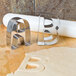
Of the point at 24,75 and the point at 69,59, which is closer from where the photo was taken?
the point at 24,75

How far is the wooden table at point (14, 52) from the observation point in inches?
28.1

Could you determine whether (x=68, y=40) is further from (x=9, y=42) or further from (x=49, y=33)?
(x=9, y=42)

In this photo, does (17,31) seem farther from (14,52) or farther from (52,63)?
(52,63)

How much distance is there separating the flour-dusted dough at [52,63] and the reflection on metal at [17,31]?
0.40ft

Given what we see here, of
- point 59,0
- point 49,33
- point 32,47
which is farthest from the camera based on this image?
point 59,0

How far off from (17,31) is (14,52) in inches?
5.0

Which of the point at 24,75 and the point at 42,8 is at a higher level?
the point at 42,8

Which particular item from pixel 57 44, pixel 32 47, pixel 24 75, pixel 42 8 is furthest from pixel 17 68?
pixel 42 8

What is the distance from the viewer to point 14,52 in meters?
0.84

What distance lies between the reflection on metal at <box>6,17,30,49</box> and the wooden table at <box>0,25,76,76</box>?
3 centimetres

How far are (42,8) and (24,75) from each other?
0.64 metres

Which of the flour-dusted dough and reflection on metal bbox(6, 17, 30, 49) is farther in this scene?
reflection on metal bbox(6, 17, 30, 49)

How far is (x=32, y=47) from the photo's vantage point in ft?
2.91

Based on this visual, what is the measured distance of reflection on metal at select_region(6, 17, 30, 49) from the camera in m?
0.87
